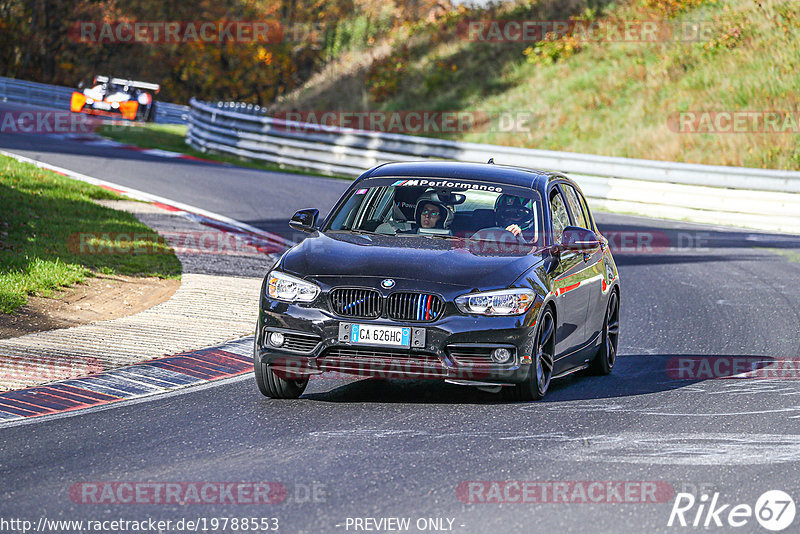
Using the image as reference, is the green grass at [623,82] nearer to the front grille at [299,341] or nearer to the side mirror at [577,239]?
the side mirror at [577,239]

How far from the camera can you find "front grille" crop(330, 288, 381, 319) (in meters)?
8.23

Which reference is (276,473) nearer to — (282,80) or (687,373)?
(687,373)

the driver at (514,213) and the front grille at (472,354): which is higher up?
the driver at (514,213)

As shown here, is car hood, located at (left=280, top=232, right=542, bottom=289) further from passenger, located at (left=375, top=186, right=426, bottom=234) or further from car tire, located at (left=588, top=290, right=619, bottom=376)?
car tire, located at (left=588, top=290, right=619, bottom=376)

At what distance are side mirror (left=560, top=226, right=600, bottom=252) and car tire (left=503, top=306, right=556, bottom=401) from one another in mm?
627

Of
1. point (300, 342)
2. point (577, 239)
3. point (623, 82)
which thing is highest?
point (623, 82)

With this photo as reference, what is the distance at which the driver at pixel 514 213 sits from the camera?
9.47m

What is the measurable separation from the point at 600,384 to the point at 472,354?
206 centimetres

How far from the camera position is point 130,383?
9188 mm

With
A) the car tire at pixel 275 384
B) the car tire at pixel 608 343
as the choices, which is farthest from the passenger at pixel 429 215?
the car tire at pixel 608 343

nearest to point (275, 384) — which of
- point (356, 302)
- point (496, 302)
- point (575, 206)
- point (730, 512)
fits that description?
point (356, 302)

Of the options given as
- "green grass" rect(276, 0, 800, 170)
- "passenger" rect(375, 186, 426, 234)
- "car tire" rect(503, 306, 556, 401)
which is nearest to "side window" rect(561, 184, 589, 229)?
"passenger" rect(375, 186, 426, 234)

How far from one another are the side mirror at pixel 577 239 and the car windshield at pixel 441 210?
0.21 m

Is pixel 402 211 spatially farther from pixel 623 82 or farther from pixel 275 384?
pixel 623 82
